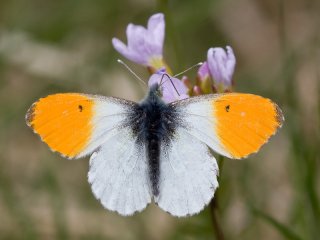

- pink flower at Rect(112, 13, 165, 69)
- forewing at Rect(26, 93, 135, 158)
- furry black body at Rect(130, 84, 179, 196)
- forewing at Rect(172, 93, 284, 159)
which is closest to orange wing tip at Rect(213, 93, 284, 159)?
forewing at Rect(172, 93, 284, 159)

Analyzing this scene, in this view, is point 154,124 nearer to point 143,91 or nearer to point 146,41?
point 146,41

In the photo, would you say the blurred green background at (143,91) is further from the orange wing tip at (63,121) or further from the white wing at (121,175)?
the orange wing tip at (63,121)

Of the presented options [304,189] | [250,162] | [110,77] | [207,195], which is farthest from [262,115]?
[110,77]

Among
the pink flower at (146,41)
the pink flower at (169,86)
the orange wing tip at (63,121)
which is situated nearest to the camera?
the orange wing tip at (63,121)

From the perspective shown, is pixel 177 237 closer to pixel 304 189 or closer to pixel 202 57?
pixel 304 189

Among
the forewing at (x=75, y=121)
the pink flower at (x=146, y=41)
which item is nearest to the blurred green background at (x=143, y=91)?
the pink flower at (x=146, y=41)

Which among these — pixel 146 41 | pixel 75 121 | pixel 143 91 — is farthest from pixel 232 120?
pixel 143 91
